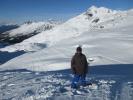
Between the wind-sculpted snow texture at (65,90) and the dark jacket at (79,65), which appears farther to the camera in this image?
the dark jacket at (79,65)

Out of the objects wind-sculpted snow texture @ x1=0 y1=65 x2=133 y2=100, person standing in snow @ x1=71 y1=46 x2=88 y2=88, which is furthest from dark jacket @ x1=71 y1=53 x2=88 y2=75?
wind-sculpted snow texture @ x1=0 y1=65 x2=133 y2=100

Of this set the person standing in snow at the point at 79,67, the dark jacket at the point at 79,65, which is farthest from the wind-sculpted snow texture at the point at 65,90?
the dark jacket at the point at 79,65

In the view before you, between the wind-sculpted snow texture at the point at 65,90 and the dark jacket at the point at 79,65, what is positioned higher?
the dark jacket at the point at 79,65

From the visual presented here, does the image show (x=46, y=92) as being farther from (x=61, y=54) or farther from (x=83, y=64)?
(x=61, y=54)

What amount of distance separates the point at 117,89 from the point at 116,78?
3169 millimetres

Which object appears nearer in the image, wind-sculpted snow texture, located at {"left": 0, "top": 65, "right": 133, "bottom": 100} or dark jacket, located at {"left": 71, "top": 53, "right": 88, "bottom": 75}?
wind-sculpted snow texture, located at {"left": 0, "top": 65, "right": 133, "bottom": 100}

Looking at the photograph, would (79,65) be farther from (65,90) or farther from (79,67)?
(65,90)

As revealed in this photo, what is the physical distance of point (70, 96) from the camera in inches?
472

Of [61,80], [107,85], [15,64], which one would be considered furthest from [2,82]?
[15,64]

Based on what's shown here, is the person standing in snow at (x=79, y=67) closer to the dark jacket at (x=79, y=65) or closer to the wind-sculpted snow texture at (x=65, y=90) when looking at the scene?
the dark jacket at (x=79, y=65)

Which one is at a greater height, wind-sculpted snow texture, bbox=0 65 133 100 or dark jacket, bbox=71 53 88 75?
dark jacket, bbox=71 53 88 75

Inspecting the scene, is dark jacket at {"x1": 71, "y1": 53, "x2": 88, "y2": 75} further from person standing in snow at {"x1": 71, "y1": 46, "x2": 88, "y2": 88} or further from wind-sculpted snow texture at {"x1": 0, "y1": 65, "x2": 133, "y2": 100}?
wind-sculpted snow texture at {"x1": 0, "y1": 65, "x2": 133, "y2": 100}

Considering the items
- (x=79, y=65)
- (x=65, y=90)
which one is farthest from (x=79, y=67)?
(x=65, y=90)

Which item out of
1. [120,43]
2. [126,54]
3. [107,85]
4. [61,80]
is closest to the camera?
[107,85]
